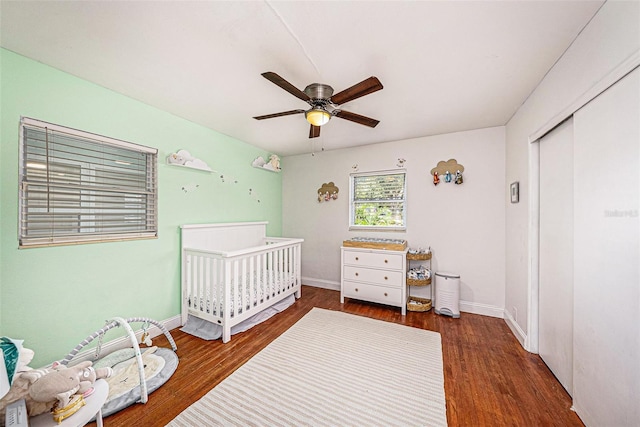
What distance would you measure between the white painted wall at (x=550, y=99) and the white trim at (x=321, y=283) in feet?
7.61

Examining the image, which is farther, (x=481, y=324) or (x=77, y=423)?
(x=481, y=324)

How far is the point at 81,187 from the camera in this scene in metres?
1.88

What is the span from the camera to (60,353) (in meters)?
1.78

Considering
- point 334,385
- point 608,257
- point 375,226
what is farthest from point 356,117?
point 334,385

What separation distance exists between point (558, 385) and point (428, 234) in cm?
189

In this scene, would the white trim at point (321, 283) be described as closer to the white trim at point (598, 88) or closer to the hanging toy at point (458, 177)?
the hanging toy at point (458, 177)

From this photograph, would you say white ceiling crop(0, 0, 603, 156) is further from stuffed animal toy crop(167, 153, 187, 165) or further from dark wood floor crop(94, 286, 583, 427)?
dark wood floor crop(94, 286, 583, 427)

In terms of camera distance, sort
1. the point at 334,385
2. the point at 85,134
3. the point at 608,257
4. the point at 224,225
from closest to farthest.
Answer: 1. the point at 608,257
2. the point at 334,385
3. the point at 85,134
4. the point at 224,225

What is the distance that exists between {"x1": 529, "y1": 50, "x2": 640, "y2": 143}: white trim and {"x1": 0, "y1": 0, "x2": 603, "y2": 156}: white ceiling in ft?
1.27

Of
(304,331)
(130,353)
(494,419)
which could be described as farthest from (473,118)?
(130,353)

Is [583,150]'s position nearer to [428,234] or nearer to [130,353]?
[428,234]

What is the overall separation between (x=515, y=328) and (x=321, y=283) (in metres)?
2.64

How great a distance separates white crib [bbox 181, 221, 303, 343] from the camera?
2.33 m

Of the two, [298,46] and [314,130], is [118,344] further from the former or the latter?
[298,46]
